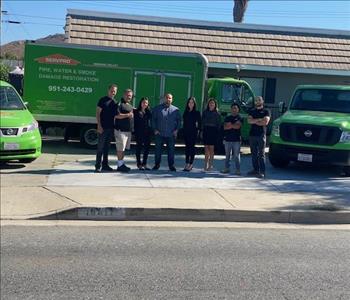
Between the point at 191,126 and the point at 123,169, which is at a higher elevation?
the point at 191,126

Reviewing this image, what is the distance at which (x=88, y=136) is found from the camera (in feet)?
51.8

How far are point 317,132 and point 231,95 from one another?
13.5ft

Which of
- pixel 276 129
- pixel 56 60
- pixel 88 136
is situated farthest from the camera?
pixel 88 136

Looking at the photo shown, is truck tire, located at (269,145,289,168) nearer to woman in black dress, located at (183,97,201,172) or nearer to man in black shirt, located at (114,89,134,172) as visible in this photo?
woman in black dress, located at (183,97,201,172)

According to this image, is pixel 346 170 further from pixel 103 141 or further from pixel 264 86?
pixel 264 86

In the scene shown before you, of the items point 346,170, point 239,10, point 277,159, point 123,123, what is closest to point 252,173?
point 277,159


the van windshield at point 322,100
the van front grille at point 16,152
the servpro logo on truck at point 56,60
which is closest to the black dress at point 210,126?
the van windshield at point 322,100

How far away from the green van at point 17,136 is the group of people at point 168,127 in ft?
4.47

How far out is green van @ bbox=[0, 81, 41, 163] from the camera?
37.1 feet

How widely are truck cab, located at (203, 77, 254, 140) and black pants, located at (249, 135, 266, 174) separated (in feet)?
13.9

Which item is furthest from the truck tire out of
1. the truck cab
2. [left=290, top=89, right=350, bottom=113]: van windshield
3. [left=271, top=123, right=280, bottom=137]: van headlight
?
the truck cab

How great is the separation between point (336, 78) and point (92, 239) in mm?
17604

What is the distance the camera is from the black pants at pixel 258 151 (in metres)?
11.8

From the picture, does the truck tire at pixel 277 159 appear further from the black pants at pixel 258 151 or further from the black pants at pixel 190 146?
the black pants at pixel 190 146
